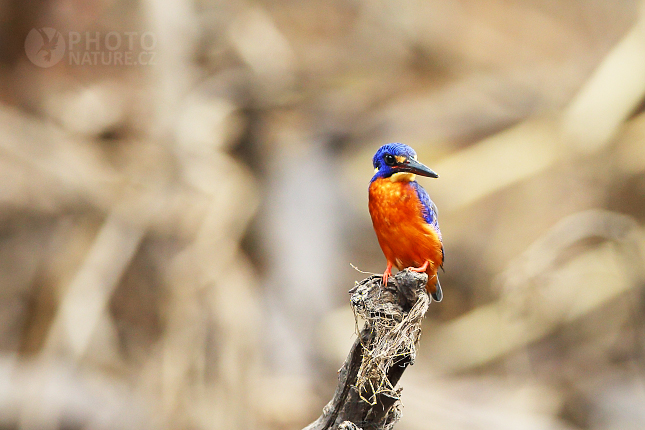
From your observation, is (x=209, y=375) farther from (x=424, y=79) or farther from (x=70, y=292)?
(x=424, y=79)

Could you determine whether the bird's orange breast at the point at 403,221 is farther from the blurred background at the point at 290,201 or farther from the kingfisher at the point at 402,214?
the blurred background at the point at 290,201

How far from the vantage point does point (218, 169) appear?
682 cm

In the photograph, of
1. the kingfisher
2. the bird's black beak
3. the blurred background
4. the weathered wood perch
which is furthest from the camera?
the blurred background

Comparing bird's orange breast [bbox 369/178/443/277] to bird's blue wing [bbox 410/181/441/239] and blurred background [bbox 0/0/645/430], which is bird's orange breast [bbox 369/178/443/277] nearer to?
bird's blue wing [bbox 410/181/441/239]

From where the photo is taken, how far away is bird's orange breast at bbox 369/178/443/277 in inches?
85.8

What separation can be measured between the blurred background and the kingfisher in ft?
14.3

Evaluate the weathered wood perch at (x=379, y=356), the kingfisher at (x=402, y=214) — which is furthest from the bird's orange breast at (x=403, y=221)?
the weathered wood perch at (x=379, y=356)

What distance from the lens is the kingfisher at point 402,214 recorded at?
2.17 metres

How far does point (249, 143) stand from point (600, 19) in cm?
497

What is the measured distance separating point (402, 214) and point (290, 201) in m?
5.23

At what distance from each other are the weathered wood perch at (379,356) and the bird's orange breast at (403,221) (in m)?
0.27

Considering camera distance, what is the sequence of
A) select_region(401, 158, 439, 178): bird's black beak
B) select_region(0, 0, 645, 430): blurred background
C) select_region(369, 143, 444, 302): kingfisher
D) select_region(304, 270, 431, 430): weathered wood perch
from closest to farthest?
select_region(304, 270, 431, 430): weathered wood perch < select_region(401, 158, 439, 178): bird's black beak < select_region(369, 143, 444, 302): kingfisher < select_region(0, 0, 645, 430): blurred background

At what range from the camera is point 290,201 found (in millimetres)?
7359

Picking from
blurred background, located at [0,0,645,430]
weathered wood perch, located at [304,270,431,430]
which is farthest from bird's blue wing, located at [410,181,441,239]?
blurred background, located at [0,0,645,430]
